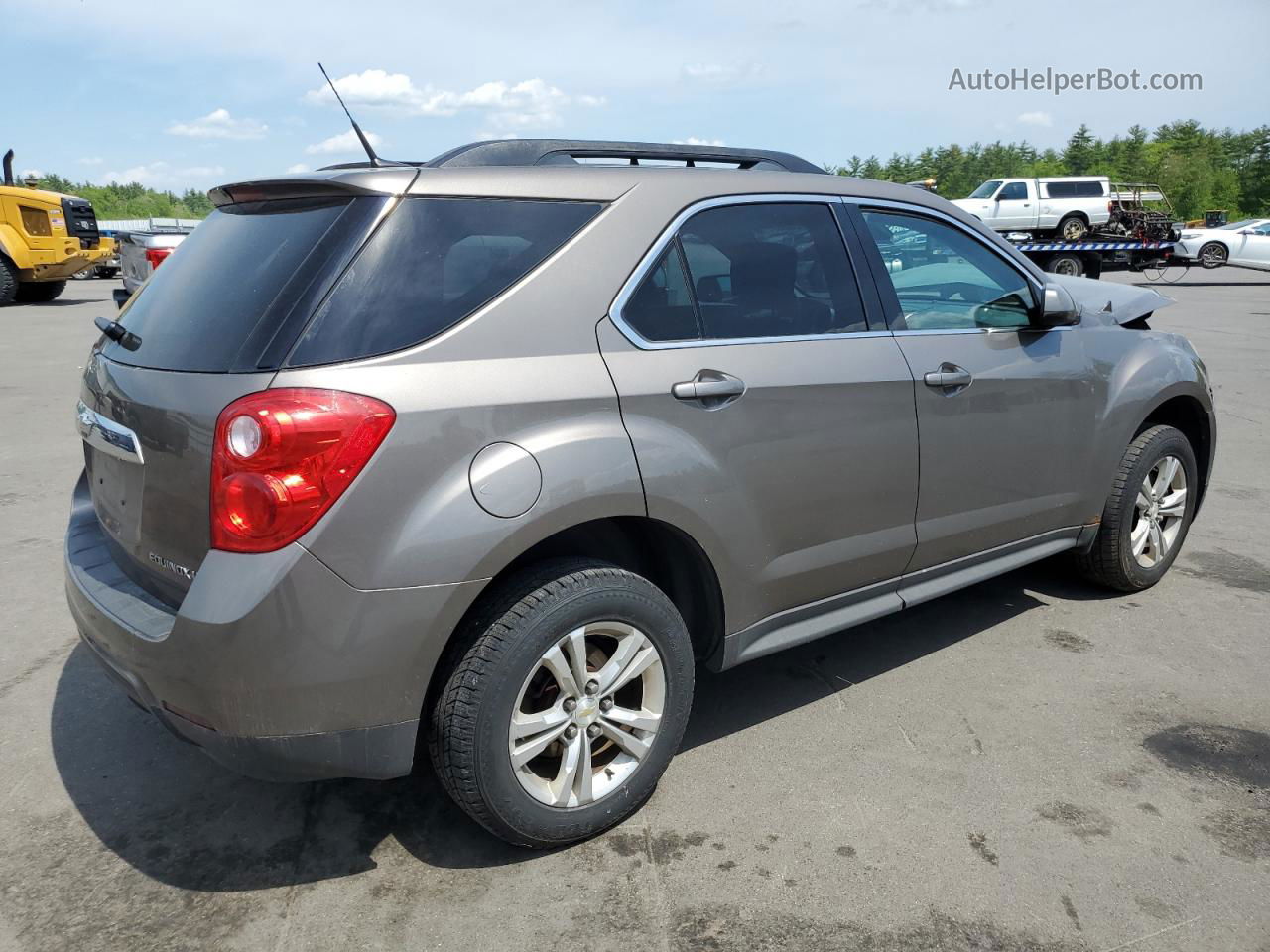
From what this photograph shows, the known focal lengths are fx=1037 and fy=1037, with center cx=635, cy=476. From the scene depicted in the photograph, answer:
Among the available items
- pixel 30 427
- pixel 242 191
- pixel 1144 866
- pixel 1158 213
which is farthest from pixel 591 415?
pixel 1158 213

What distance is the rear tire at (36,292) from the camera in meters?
21.0

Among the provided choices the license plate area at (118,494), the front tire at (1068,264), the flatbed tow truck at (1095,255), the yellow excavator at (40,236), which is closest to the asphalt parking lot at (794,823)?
the license plate area at (118,494)

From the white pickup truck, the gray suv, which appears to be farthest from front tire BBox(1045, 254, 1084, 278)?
the gray suv

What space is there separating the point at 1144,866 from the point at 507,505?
1.89 m

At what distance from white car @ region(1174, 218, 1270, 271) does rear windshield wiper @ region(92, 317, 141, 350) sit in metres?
29.8

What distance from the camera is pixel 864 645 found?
4.16 m

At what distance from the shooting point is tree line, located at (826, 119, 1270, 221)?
64.6 m

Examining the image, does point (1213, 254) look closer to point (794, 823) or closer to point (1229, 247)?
point (1229, 247)

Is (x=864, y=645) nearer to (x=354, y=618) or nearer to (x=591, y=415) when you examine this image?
(x=591, y=415)

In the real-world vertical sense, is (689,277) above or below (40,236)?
below

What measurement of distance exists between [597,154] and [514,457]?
3.79 ft

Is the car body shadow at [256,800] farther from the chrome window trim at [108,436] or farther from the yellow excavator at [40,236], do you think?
the yellow excavator at [40,236]

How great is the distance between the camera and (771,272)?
3.21 m

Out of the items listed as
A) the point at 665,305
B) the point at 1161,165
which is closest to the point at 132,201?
the point at 1161,165
